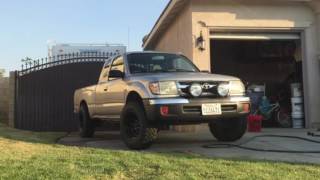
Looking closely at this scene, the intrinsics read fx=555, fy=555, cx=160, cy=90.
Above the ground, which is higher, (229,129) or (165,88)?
(165,88)

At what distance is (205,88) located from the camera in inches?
A: 359

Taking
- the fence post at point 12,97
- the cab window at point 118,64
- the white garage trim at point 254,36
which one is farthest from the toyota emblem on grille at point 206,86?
the fence post at point 12,97

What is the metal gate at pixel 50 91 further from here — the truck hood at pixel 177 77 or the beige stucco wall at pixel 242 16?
the truck hood at pixel 177 77

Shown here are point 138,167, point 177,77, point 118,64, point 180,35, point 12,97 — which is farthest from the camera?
point 12,97

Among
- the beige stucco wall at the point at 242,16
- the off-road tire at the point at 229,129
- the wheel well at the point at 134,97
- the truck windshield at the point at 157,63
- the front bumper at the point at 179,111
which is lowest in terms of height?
the off-road tire at the point at 229,129

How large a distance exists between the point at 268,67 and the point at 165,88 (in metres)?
14.1

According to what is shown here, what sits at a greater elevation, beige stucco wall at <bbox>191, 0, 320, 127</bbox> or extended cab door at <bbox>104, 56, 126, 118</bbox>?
beige stucco wall at <bbox>191, 0, 320, 127</bbox>

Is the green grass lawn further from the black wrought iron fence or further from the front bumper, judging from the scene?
the black wrought iron fence

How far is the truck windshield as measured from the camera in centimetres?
1031

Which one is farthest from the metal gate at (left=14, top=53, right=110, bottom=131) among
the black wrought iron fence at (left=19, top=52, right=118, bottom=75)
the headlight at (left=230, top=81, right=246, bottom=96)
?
the headlight at (left=230, top=81, right=246, bottom=96)

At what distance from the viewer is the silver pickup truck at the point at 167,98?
29.1ft

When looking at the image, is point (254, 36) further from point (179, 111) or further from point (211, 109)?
point (179, 111)

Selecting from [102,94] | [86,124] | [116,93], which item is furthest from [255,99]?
[116,93]

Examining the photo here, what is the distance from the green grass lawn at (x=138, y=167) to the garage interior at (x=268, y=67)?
7.91 metres
